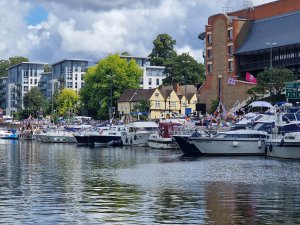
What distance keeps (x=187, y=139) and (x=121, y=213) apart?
43648 mm

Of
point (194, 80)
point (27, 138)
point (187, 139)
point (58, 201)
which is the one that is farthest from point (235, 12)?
point (58, 201)

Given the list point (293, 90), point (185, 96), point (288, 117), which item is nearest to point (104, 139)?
point (293, 90)

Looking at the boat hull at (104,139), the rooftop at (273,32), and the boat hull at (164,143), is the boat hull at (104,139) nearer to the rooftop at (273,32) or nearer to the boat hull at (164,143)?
the boat hull at (164,143)

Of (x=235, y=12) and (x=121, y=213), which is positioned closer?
(x=121, y=213)

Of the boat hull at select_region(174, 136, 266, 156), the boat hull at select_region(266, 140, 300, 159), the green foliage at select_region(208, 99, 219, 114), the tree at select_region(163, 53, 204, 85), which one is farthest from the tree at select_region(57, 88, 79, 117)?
the boat hull at select_region(266, 140, 300, 159)

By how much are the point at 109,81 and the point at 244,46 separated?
136 ft

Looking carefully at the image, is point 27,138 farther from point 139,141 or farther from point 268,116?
point 268,116

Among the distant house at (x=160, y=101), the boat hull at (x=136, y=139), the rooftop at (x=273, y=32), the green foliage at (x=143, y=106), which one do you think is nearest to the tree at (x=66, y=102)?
the distant house at (x=160, y=101)

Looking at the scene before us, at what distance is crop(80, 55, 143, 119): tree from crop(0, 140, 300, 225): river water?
9565cm

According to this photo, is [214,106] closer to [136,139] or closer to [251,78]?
[251,78]

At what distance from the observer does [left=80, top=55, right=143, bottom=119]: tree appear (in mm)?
154250

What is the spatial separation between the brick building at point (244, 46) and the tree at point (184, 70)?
118ft

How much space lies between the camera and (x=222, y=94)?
12319 cm

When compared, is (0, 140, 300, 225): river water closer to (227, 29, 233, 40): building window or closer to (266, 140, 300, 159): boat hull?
(266, 140, 300, 159): boat hull
